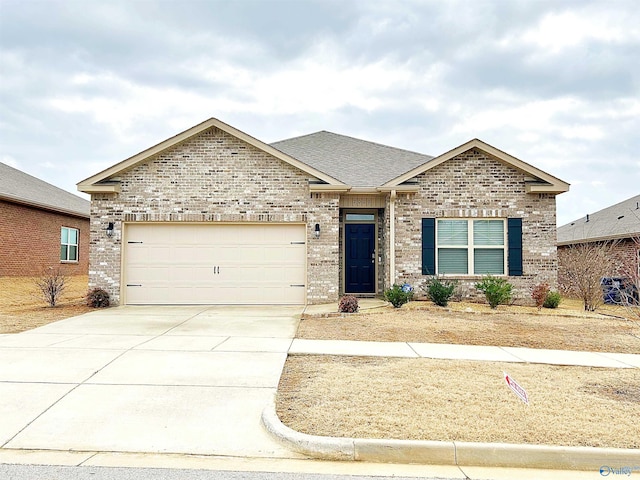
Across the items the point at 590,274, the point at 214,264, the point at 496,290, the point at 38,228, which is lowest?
the point at 496,290

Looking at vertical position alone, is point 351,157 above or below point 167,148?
above

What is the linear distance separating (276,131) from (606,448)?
89.3ft

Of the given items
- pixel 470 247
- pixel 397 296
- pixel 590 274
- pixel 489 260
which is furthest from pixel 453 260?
pixel 590 274

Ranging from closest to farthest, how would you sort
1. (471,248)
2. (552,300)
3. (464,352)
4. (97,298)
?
(464,352)
(552,300)
(97,298)
(471,248)

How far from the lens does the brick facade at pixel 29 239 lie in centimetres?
1781

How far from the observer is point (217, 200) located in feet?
43.4

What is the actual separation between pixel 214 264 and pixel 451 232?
6798 millimetres

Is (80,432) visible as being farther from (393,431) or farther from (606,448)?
(606,448)

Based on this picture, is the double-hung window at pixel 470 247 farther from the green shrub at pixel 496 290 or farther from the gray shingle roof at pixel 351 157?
the gray shingle roof at pixel 351 157

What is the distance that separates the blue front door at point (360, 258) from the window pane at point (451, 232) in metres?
2.20

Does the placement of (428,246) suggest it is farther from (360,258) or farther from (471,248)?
(360,258)

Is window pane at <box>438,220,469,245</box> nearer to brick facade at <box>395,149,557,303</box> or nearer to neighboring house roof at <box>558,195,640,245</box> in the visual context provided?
brick facade at <box>395,149,557,303</box>

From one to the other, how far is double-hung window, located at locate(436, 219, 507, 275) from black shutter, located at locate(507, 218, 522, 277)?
0.17 meters

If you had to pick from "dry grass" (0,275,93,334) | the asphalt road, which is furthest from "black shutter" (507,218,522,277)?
"dry grass" (0,275,93,334)
